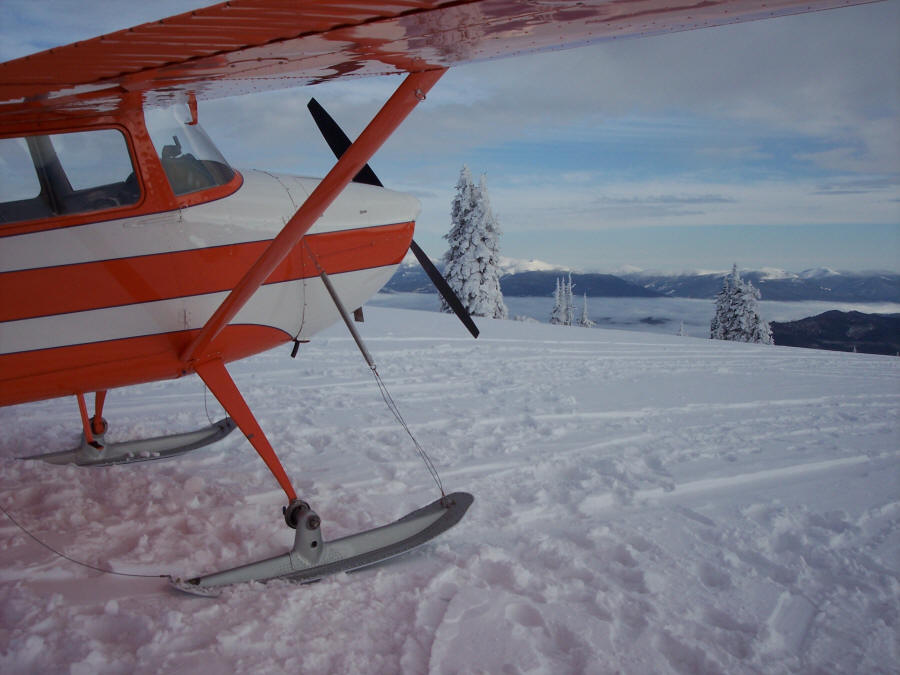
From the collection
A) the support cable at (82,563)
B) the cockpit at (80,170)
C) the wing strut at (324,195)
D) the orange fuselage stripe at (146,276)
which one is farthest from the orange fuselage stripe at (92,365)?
the support cable at (82,563)

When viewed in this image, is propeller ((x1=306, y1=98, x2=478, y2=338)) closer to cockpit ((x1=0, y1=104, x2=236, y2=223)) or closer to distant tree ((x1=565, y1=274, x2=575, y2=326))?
cockpit ((x1=0, y1=104, x2=236, y2=223))

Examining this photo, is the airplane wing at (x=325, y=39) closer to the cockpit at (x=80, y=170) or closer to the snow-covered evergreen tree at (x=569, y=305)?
the cockpit at (x=80, y=170)

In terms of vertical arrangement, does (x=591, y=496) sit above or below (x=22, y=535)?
above

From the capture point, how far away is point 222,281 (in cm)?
338

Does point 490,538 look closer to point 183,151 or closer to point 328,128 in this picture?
point 183,151

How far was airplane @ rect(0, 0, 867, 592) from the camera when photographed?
1.90 m

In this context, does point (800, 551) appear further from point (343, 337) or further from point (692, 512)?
point (343, 337)

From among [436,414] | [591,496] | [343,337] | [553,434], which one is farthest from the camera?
[343,337]

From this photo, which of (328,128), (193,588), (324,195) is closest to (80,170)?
(324,195)

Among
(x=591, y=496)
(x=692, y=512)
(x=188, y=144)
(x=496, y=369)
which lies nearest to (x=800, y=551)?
(x=692, y=512)

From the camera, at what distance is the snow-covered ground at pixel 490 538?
247 cm

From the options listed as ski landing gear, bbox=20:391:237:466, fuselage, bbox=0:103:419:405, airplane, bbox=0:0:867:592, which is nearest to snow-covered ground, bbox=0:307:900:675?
ski landing gear, bbox=20:391:237:466

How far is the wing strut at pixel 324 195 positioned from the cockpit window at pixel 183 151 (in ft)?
2.67

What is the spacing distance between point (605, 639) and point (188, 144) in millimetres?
3506
